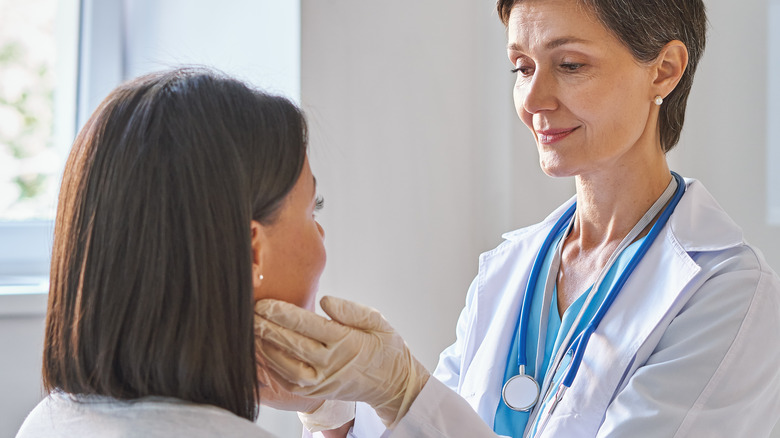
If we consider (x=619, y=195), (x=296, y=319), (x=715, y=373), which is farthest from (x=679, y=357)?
(x=296, y=319)

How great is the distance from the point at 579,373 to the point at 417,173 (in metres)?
0.88

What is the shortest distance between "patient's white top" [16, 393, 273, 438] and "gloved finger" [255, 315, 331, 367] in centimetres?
14

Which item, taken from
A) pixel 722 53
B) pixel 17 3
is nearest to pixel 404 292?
pixel 722 53

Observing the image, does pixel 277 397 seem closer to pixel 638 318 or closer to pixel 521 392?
pixel 521 392

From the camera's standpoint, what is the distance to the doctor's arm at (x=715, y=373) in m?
1.04

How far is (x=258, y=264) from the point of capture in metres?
0.95

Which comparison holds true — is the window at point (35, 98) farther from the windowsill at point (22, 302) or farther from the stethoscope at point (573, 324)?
the stethoscope at point (573, 324)

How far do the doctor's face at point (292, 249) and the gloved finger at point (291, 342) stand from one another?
0.05 metres

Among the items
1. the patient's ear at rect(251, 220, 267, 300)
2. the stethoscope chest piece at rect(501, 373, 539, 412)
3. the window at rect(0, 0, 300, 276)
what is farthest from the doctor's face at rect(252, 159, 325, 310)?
the window at rect(0, 0, 300, 276)

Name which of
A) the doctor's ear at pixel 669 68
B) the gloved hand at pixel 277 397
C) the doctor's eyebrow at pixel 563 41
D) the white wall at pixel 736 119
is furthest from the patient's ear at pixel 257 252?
the white wall at pixel 736 119

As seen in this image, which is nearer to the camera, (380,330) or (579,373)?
(380,330)

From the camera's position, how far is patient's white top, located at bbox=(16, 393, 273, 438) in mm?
769

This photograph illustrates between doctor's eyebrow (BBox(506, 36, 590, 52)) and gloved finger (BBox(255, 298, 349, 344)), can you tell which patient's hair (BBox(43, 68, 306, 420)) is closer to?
gloved finger (BBox(255, 298, 349, 344))

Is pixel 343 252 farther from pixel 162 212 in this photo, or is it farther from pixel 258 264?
pixel 162 212
